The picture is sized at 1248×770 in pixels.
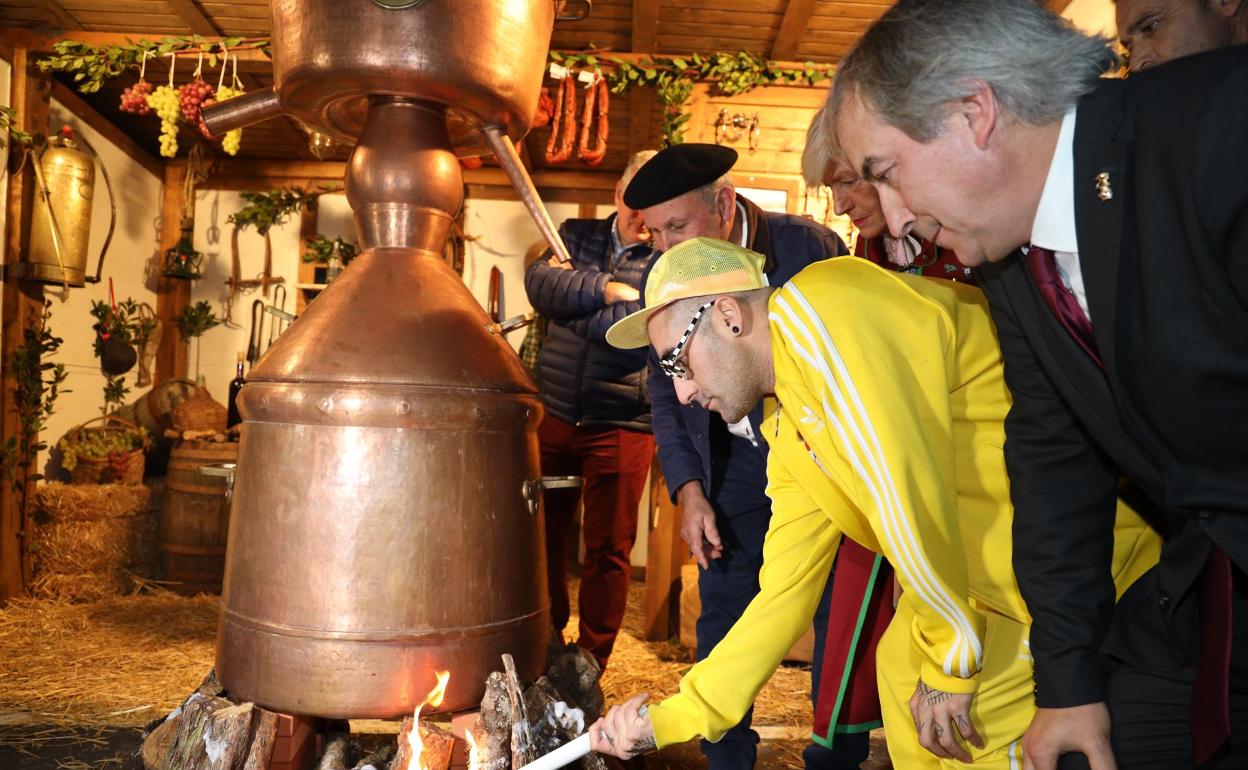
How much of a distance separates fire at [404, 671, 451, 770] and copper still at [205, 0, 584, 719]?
3cm

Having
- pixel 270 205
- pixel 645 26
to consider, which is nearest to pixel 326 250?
pixel 270 205

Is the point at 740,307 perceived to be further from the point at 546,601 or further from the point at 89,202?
the point at 89,202

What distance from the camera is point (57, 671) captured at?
448 cm

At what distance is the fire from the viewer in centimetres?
259

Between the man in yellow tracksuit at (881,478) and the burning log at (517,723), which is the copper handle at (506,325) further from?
the man in yellow tracksuit at (881,478)

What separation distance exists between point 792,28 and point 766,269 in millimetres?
2960

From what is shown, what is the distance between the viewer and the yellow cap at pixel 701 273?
1900 mm

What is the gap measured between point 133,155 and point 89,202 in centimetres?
187

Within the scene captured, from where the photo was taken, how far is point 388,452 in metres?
2.67

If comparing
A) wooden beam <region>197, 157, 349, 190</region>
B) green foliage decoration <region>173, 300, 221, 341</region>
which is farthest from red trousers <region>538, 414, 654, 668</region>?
green foliage decoration <region>173, 300, 221, 341</region>

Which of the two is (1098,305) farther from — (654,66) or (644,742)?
(654,66)

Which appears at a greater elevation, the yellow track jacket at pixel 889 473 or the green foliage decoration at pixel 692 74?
the green foliage decoration at pixel 692 74

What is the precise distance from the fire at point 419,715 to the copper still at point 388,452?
0.10ft

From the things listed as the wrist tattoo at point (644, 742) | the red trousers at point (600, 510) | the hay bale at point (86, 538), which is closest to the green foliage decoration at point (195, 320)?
the hay bale at point (86, 538)
